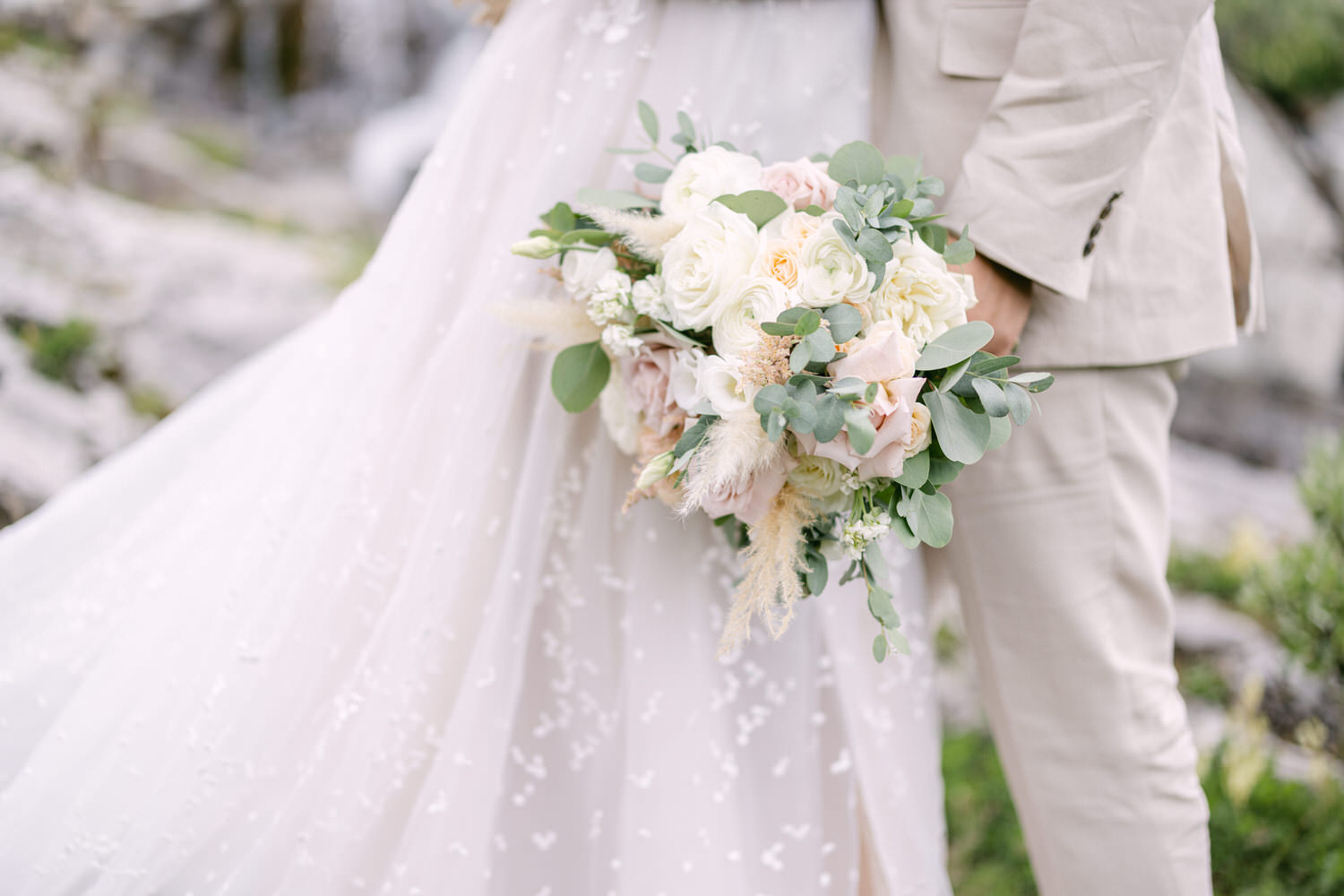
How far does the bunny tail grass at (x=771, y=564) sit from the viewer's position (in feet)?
3.22

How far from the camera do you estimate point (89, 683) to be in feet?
4.35

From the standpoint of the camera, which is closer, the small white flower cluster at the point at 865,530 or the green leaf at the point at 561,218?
the small white flower cluster at the point at 865,530

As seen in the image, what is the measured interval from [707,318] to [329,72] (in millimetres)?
7116

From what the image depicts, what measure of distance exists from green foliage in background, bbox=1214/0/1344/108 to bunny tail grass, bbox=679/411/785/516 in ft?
17.5

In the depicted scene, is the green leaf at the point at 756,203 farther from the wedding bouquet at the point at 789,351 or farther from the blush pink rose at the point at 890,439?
the blush pink rose at the point at 890,439

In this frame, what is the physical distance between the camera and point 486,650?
124cm

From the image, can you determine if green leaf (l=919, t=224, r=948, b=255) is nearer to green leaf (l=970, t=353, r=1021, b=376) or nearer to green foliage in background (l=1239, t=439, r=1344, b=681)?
green leaf (l=970, t=353, r=1021, b=376)

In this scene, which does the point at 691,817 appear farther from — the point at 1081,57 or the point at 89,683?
the point at 1081,57

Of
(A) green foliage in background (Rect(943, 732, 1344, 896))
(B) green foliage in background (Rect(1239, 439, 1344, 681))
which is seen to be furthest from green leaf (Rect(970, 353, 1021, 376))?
(B) green foliage in background (Rect(1239, 439, 1344, 681))

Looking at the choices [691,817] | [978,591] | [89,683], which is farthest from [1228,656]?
[89,683]

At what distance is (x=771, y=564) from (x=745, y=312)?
0.27 metres

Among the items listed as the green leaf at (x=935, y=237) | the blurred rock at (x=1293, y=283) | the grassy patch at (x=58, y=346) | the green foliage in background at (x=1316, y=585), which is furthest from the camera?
the blurred rock at (x=1293, y=283)

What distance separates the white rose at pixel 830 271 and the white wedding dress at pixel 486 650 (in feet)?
1.23

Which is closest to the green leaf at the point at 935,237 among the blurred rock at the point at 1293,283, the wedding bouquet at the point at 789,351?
the wedding bouquet at the point at 789,351
